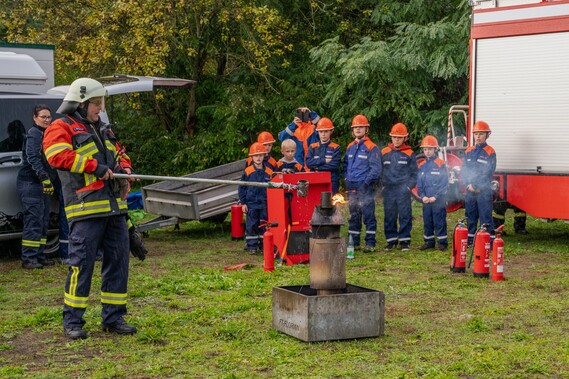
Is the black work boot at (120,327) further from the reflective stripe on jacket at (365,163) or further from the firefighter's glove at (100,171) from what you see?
the reflective stripe on jacket at (365,163)

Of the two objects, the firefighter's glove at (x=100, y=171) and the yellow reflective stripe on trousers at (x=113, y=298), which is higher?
the firefighter's glove at (x=100, y=171)

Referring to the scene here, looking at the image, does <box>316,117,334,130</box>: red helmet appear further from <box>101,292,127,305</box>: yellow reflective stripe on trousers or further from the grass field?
<box>101,292,127,305</box>: yellow reflective stripe on trousers

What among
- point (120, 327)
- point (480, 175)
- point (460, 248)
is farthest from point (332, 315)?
point (480, 175)

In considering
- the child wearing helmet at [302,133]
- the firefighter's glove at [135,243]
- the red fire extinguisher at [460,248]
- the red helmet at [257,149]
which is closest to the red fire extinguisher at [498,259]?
the red fire extinguisher at [460,248]

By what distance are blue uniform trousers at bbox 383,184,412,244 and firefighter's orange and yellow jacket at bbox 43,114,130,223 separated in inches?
251

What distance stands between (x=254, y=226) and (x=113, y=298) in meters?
5.60

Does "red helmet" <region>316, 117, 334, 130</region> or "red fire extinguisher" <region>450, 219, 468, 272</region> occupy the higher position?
"red helmet" <region>316, 117, 334, 130</region>

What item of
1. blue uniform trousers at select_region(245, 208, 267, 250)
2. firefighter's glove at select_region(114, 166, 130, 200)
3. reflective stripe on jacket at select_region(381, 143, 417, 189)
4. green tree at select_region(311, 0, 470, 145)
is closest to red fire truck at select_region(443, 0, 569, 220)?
reflective stripe on jacket at select_region(381, 143, 417, 189)

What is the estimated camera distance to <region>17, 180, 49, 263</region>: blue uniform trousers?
41.7 ft

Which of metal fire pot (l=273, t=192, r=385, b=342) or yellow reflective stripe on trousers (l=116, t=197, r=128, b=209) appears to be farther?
yellow reflective stripe on trousers (l=116, t=197, r=128, b=209)

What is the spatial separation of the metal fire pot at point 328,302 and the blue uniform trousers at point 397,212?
17.9 ft

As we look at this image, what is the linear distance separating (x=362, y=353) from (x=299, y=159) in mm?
7429

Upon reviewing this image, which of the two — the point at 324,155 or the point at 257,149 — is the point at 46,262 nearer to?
Result: the point at 257,149

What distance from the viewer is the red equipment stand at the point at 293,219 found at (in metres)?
12.5
